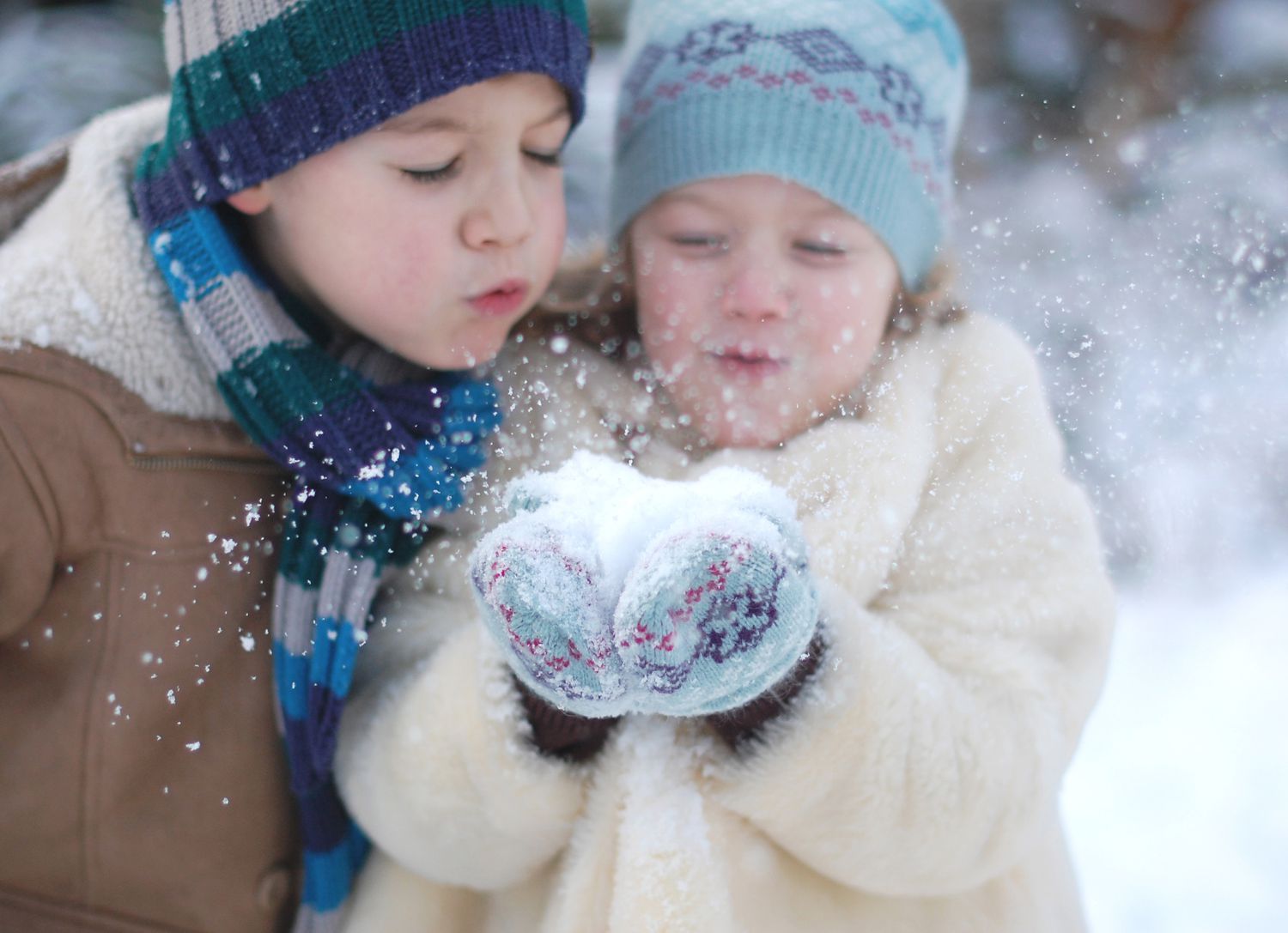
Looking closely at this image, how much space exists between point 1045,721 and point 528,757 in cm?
31

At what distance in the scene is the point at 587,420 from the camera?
0.71 meters

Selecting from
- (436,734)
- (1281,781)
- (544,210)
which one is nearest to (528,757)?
(436,734)

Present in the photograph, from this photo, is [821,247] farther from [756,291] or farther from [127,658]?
[127,658]

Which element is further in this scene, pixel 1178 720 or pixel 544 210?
pixel 1178 720

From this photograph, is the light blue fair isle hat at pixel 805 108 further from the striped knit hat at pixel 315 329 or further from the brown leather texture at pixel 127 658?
the brown leather texture at pixel 127 658

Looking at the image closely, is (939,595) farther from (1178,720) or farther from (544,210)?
(1178,720)

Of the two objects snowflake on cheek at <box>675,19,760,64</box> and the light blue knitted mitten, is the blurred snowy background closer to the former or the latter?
snowflake on cheek at <box>675,19,760,64</box>

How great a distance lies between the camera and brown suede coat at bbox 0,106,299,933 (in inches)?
24.4

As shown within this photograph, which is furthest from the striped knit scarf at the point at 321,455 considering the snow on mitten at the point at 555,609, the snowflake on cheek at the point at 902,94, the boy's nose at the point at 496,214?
the snowflake on cheek at the point at 902,94

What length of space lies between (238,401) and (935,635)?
46 cm

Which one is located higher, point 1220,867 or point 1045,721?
point 1045,721

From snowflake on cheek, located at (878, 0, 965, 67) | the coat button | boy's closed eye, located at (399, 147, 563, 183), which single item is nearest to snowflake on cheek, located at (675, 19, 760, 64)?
snowflake on cheek, located at (878, 0, 965, 67)

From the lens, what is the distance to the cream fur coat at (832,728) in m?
0.55

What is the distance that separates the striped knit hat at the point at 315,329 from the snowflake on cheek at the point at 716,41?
0.09m
